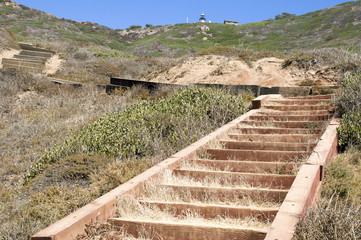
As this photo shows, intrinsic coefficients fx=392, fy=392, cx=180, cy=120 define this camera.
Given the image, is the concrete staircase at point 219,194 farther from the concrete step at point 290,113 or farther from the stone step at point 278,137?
the concrete step at point 290,113

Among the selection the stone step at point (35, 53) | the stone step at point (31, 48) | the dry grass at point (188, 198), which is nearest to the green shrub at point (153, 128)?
the dry grass at point (188, 198)

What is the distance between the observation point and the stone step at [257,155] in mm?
5942

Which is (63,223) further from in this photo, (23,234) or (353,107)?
(353,107)

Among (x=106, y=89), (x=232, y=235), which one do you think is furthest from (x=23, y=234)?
(x=106, y=89)

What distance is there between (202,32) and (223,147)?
161ft

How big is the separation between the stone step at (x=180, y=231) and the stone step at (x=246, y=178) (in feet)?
4.75

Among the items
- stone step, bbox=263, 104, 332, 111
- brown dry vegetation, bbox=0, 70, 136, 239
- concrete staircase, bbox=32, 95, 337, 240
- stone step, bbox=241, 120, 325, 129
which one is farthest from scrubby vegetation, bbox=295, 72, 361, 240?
brown dry vegetation, bbox=0, 70, 136, 239

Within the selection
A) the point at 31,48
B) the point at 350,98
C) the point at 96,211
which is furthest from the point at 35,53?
the point at 96,211

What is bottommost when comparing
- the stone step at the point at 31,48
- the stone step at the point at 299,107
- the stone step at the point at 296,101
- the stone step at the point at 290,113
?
the stone step at the point at 290,113

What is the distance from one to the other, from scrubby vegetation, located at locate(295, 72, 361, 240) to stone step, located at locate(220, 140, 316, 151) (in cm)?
58

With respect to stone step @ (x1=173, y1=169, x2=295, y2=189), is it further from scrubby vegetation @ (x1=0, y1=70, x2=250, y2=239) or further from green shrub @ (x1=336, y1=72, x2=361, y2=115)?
green shrub @ (x1=336, y1=72, x2=361, y2=115)

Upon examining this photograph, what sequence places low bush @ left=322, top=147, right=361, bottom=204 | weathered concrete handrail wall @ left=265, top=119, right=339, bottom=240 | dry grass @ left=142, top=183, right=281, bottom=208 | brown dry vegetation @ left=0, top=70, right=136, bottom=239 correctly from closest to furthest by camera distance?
weathered concrete handrail wall @ left=265, top=119, right=339, bottom=240 → dry grass @ left=142, top=183, right=281, bottom=208 → low bush @ left=322, top=147, right=361, bottom=204 → brown dry vegetation @ left=0, top=70, right=136, bottom=239

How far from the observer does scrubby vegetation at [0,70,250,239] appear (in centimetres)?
512

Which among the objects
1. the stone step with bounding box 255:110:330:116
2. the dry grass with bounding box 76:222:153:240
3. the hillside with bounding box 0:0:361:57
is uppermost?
the hillside with bounding box 0:0:361:57
